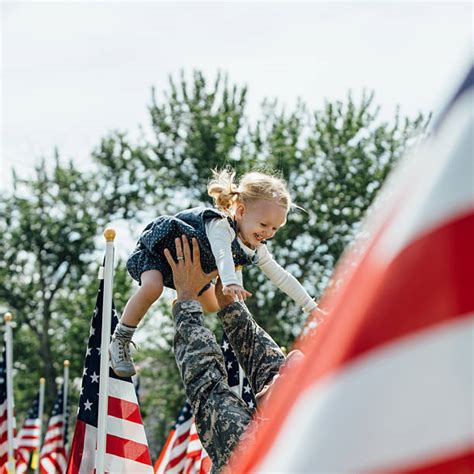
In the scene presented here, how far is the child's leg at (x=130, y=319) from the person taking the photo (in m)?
5.12

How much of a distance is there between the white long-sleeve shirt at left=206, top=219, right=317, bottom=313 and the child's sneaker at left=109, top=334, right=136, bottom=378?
77cm

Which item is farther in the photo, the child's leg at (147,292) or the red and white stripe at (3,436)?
the red and white stripe at (3,436)

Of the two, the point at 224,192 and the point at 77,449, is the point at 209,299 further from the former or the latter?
the point at 77,449

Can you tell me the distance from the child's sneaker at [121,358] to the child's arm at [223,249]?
3.00 ft

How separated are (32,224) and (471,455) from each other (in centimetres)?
3481

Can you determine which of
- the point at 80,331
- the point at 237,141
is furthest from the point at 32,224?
the point at 237,141

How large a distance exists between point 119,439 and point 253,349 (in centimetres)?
260

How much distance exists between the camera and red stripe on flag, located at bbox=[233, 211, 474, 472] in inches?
43.9

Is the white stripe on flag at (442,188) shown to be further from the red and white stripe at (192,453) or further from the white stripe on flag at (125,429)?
the red and white stripe at (192,453)

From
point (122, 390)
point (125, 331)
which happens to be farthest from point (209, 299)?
point (122, 390)

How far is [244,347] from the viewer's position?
4.23m

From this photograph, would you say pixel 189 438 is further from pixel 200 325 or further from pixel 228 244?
pixel 200 325

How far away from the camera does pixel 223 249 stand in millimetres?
4914

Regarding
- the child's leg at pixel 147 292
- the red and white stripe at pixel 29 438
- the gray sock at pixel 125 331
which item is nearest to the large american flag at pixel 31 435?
the red and white stripe at pixel 29 438
